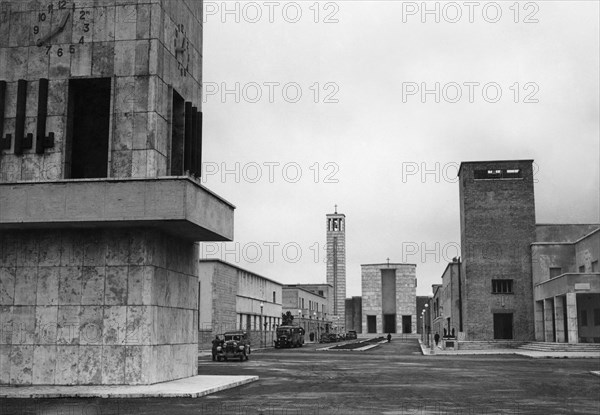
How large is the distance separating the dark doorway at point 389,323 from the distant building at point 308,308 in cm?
1175

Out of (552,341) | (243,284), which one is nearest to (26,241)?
(243,284)

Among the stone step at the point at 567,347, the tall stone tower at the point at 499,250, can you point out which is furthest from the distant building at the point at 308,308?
the stone step at the point at 567,347

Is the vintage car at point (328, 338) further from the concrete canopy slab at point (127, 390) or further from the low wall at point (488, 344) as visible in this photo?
the concrete canopy slab at point (127, 390)

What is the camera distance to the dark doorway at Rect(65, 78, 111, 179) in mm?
22859

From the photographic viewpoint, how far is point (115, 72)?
2192 cm

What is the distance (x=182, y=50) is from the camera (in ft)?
78.5

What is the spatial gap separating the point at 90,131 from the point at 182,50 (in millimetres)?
4333

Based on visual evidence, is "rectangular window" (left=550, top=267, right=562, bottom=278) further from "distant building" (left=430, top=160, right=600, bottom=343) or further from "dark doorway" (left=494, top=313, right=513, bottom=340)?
"dark doorway" (left=494, top=313, right=513, bottom=340)

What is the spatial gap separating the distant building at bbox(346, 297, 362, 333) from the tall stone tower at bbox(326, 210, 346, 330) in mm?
3691

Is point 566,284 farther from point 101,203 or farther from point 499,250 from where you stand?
point 101,203

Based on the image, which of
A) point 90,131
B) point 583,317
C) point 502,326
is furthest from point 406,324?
point 90,131

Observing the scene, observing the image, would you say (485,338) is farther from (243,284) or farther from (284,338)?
(243,284)

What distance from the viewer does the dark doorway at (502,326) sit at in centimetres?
6669

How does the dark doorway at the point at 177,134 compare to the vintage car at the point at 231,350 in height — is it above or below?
above
